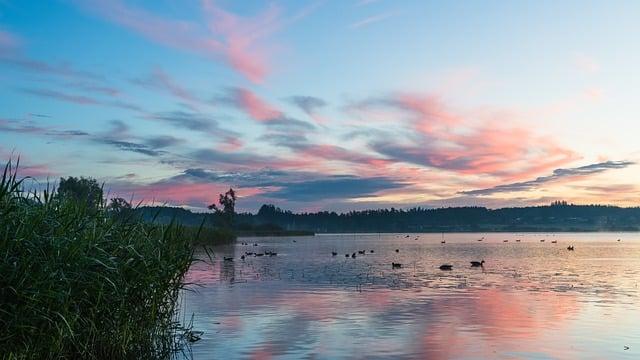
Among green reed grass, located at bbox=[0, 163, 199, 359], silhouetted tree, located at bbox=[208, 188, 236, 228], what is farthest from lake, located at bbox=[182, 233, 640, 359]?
silhouetted tree, located at bbox=[208, 188, 236, 228]

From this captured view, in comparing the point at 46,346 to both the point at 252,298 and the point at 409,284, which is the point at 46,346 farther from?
the point at 409,284

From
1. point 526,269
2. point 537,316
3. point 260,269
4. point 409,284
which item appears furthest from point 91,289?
point 526,269

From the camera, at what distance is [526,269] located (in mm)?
48406

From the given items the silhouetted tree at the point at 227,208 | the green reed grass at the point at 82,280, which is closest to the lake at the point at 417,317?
the green reed grass at the point at 82,280

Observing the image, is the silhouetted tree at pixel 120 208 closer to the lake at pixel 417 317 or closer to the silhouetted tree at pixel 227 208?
the lake at pixel 417 317

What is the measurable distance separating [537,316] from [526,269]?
84.9ft

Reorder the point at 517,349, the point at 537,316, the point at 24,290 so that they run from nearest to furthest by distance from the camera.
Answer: the point at 24,290 < the point at 517,349 < the point at 537,316

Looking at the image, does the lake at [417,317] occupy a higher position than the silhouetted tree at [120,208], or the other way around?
the silhouetted tree at [120,208]

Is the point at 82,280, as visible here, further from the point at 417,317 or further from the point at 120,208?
the point at 417,317

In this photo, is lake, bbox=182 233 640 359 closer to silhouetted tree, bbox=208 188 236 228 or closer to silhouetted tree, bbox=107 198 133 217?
silhouetted tree, bbox=107 198 133 217

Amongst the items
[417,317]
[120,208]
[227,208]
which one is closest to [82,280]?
[120,208]

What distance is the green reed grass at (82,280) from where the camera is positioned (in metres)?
11.4

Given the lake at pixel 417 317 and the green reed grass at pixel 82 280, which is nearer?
the green reed grass at pixel 82 280

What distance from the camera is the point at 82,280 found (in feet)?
41.5
